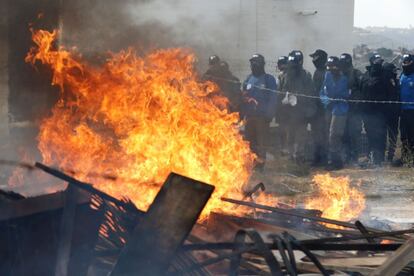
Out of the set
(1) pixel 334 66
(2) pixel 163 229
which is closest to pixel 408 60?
(1) pixel 334 66

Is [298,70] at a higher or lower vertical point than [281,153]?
higher

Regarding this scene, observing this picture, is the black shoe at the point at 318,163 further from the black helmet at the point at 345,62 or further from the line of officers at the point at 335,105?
the black helmet at the point at 345,62

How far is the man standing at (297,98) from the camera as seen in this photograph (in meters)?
11.6

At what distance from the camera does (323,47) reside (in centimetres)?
1634

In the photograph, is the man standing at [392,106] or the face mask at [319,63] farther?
the face mask at [319,63]

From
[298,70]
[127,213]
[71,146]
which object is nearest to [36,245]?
[127,213]

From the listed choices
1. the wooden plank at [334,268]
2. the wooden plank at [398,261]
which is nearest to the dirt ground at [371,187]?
the wooden plank at [334,268]

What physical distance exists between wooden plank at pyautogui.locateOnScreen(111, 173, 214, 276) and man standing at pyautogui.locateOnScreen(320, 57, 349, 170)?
22.5 feet

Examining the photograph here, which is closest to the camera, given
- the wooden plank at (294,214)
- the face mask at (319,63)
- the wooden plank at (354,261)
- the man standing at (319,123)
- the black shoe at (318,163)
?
the wooden plank at (354,261)

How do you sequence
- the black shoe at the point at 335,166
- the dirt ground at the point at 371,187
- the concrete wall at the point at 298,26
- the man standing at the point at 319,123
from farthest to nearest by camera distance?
the concrete wall at the point at 298,26 → the man standing at the point at 319,123 → the black shoe at the point at 335,166 → the dirt ground at the point at 371,187

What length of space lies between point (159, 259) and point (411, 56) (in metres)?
7.96

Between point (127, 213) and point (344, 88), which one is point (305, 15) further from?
point (127, 213)

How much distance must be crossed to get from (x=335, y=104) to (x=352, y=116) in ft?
1.34

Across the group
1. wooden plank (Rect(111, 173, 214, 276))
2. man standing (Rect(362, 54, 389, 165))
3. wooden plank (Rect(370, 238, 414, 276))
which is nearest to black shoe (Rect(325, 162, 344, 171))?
man standing (Rect(362, 54, 389, 165))
